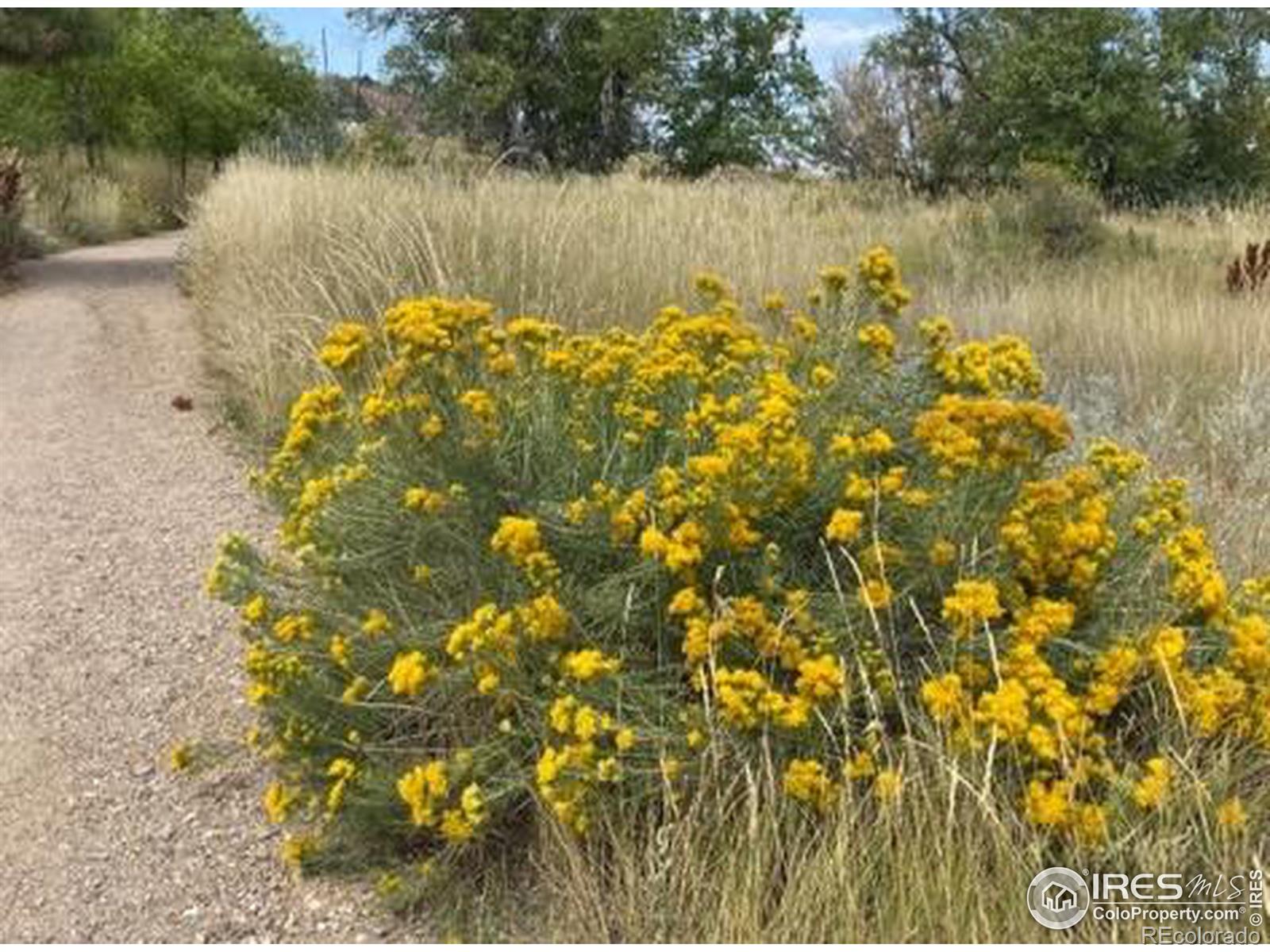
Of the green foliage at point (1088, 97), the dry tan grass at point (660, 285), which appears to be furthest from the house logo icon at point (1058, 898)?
the green foliage at point (1088, 97)

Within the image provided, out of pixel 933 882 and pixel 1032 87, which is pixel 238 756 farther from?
pixel 1032 87

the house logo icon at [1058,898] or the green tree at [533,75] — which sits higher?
the green tree at [533,75]

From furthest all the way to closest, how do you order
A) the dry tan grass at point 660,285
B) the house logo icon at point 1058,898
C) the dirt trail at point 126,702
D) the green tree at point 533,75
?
1. the green tree at point 533,75
2. the dry tan grass at point 660,285
3. the dirt trail at point 126,702
4. the house logo icon at point 1058,898

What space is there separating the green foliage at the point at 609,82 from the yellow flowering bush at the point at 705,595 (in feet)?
79.5

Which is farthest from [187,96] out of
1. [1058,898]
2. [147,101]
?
[1058,898]

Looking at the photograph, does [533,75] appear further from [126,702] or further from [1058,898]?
[1058,898]

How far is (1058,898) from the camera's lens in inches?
95.3

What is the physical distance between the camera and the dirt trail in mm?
2889

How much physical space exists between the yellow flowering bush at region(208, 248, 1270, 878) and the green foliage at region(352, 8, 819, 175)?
2424 cm

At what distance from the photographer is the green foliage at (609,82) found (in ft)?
89.4

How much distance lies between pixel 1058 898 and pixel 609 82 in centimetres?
2749

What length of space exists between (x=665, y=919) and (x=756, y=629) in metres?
0.62

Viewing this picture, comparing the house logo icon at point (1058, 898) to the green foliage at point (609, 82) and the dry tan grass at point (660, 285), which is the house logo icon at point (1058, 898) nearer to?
the dry tan grass at point (660, 285)

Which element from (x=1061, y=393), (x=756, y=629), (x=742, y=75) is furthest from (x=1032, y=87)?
(x=756, y=629)
